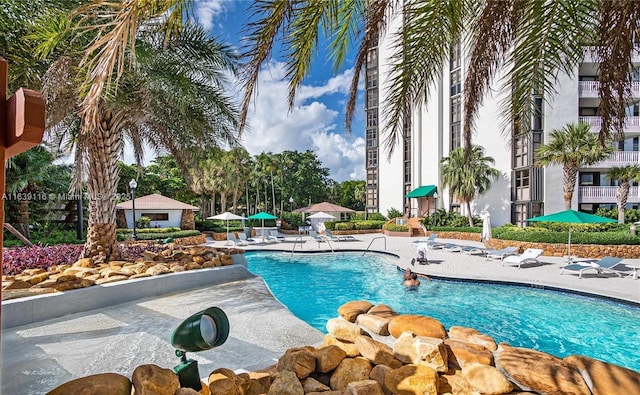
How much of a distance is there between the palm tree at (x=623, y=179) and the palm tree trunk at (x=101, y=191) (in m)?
27.7

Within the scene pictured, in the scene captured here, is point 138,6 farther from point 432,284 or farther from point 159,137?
point 432,284

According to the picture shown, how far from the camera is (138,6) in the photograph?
2.59 m

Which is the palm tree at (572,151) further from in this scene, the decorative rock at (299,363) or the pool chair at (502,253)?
the decorative rock at (299,363)

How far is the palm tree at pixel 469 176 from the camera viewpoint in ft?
82.3

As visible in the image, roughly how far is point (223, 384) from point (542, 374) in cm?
280

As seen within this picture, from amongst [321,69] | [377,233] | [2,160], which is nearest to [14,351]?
[2,160]

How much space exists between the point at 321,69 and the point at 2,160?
372 cm

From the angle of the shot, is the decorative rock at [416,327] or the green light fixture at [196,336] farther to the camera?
the decorative rock at [416,327]

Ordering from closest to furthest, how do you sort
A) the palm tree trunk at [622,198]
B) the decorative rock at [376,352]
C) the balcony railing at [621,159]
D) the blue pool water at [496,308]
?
the decorative rock at [376,352]
the blue pool water at [496,308]
the palm tree trunk at [622,198]
the balcony railing at [621,159]

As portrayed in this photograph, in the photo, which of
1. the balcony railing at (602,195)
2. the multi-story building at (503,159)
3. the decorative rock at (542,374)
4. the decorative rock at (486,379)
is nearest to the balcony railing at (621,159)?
the multi-story building at (503,159)

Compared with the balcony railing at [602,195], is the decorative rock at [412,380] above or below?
below

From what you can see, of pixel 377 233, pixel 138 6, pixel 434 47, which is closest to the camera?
pixel 138 6

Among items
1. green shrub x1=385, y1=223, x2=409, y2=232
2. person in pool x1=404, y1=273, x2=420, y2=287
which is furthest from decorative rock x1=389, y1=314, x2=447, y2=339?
green shrub x1=385, y1=223, x2=409, y2=232

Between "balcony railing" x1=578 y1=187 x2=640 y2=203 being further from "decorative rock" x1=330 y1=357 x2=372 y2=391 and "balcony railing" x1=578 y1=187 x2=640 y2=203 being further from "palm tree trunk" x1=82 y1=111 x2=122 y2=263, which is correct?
"palm tree trunk" x1=82 y1=111 x2=122 y2=263
